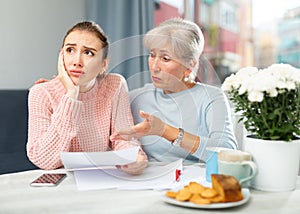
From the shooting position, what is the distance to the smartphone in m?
1.10

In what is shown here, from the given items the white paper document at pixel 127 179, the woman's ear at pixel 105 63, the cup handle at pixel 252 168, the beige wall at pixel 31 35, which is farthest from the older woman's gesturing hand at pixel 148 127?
the beige wall at pixel 31 35

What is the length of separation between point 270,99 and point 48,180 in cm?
61

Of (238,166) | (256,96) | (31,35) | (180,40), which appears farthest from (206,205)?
(31,35)

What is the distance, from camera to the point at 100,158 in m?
1.20

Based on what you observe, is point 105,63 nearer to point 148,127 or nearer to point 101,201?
point 148,127

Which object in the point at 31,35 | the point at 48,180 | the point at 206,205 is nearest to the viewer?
the point at 206,205

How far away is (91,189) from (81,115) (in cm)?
35

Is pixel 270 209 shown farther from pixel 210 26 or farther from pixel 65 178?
pixel 210 26

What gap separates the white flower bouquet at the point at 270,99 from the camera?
0.98 meters

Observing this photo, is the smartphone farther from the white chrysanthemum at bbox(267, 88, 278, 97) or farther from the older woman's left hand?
the white chrysanthemum at bbox(267, 88, 278, 97)

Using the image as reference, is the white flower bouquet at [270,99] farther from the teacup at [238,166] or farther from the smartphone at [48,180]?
the smartphone at [48,180]

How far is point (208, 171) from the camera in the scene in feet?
3.66

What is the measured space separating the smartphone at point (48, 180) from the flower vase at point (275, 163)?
510 millimetres

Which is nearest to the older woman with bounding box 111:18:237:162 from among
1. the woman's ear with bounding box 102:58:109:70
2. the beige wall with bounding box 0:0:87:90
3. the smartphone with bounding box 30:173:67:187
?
the woman's ear with bounding box 102:58:109:70
